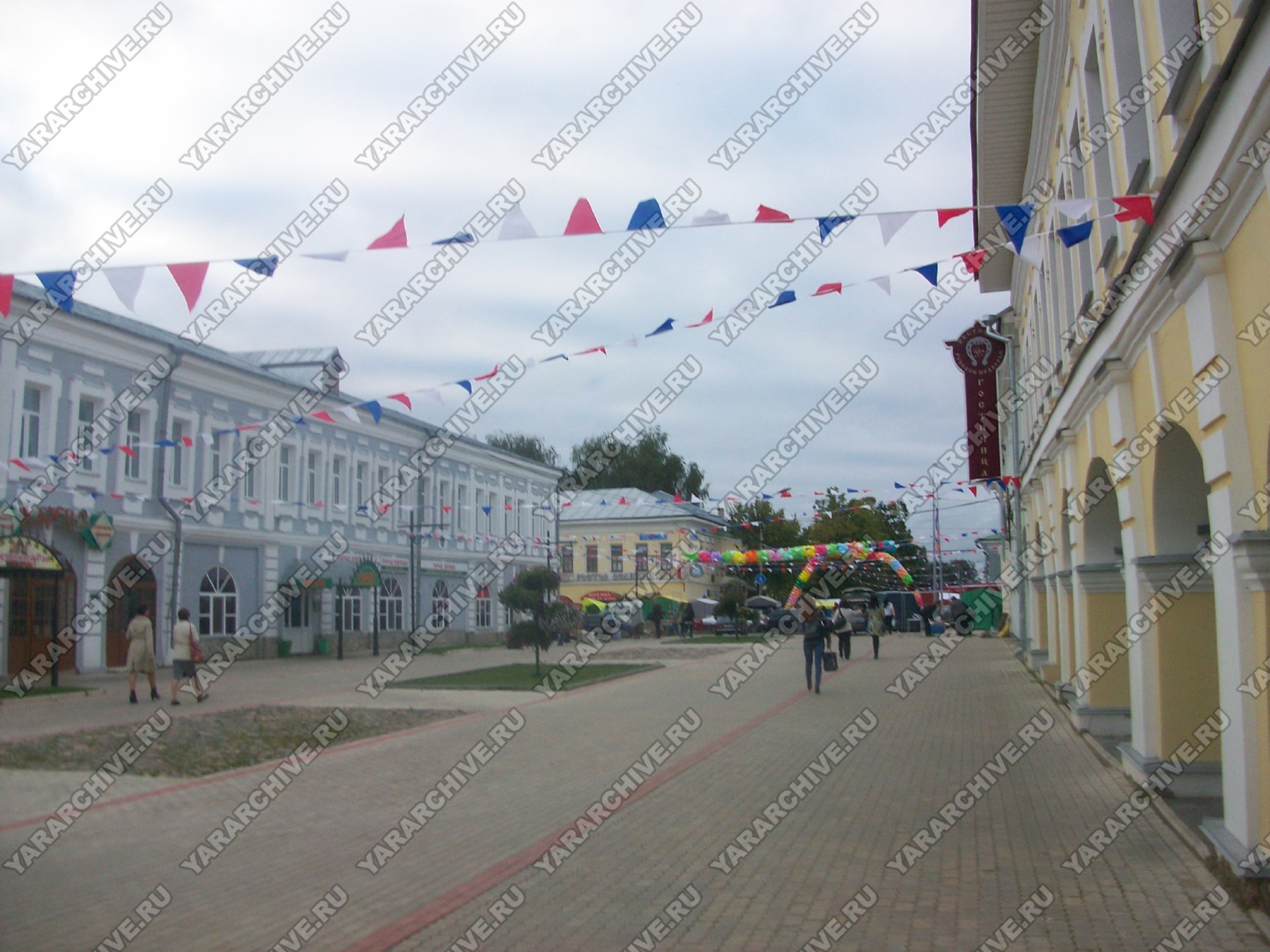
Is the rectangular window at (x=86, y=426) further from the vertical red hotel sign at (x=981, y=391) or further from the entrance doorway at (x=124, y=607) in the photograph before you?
the vertical red hotel sign at (x=981, y=391)

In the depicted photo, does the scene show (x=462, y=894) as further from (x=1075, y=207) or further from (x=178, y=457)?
(x=178, y=457)

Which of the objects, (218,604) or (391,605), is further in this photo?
(391,605)

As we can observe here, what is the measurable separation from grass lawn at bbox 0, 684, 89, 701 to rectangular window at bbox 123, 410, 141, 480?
6987 mm

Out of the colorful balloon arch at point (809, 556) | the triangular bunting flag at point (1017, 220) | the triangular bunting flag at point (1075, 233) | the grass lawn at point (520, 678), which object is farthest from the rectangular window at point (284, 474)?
the triangular bunting flag at point (1075, 233)

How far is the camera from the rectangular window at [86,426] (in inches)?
938

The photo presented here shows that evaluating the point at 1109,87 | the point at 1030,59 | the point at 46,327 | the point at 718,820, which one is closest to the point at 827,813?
the point at 718,820

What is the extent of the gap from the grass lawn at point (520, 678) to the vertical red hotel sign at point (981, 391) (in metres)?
8.61

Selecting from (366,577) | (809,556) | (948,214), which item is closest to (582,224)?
(948,214)

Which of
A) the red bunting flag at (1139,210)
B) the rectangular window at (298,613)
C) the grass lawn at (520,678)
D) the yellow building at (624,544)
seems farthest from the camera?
the yellow building at (624,544)

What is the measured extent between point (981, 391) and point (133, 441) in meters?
19.2

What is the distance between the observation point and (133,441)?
25.7 meters

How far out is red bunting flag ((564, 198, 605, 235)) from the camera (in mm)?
8000

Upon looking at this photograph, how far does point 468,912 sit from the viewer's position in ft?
19.8

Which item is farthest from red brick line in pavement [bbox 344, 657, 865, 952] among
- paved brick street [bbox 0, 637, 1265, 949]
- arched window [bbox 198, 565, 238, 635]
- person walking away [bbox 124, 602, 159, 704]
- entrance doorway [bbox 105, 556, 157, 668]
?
arched window [bbox 198, 565, 238, 635]
